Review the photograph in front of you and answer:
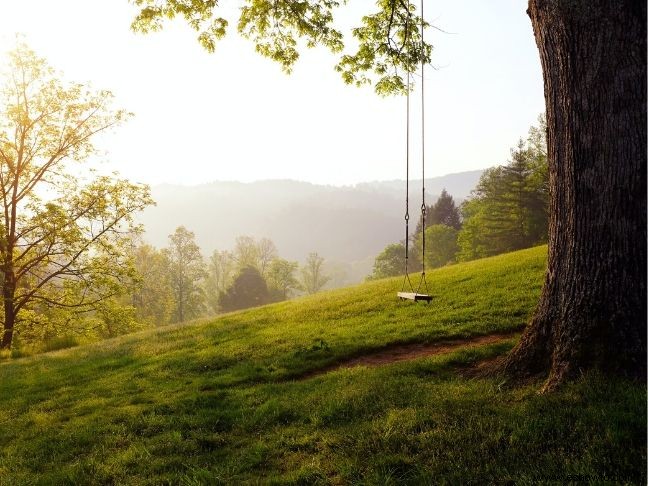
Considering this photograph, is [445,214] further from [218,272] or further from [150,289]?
[150,289]

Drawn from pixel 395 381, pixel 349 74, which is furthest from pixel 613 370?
pixel 349 74

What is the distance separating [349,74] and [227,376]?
341 inches

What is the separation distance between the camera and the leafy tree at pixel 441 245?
7719 cm

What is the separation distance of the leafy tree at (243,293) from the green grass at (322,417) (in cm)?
5217

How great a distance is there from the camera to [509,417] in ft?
16.9

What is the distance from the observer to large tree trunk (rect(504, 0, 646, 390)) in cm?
540

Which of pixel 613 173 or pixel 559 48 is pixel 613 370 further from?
pixel 559 48

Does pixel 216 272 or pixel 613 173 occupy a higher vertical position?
pixel 613 173

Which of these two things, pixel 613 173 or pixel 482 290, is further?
pixel 482 290

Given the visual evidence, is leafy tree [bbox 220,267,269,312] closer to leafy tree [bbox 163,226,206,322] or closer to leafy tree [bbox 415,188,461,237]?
leafy tree [bbox 163,226,206,322]

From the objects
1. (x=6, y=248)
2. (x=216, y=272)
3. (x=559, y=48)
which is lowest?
(x=216, y=272)

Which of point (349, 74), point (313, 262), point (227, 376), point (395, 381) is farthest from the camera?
point (313, 262)

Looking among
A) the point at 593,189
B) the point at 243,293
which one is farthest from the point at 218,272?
the point at 593,189

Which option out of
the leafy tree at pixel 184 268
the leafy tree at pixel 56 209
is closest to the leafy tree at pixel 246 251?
the leafy tree at pixel 184 268
